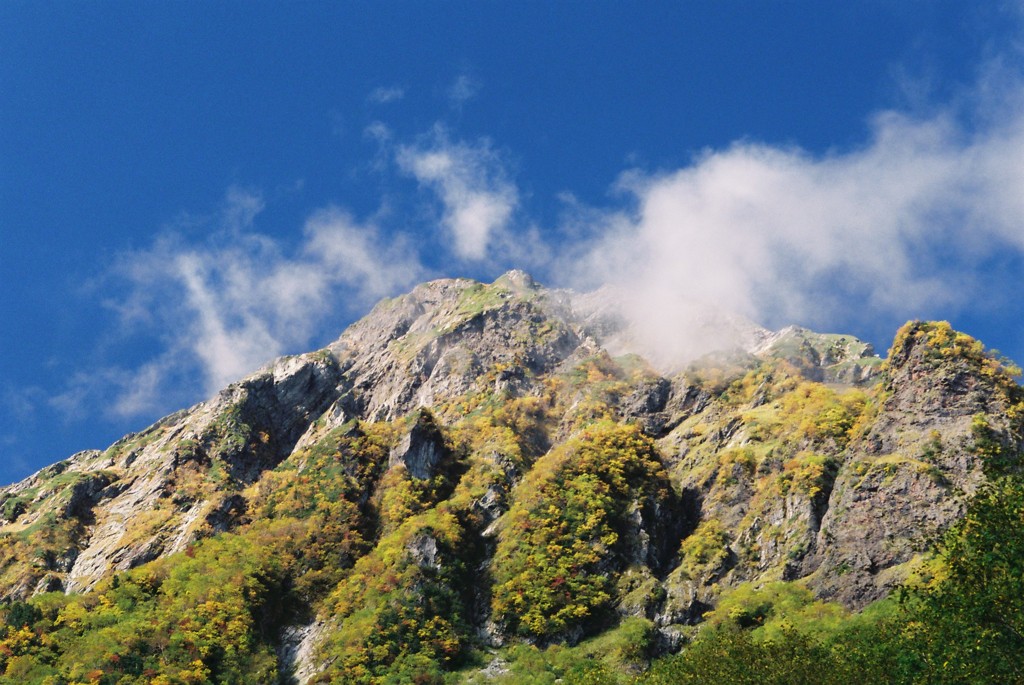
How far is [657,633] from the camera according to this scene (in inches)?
4688

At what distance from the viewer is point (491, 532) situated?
154 m

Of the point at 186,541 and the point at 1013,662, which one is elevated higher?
the point at 186,541

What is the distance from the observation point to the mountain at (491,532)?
11850 centimetres

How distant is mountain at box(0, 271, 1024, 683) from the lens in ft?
389

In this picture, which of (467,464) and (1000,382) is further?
(467,464)

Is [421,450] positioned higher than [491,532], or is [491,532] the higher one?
[421,450]

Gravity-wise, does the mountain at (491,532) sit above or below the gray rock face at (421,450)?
below

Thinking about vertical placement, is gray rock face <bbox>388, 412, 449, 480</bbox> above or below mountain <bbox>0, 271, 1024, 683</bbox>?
above

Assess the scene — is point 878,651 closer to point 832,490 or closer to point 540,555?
point 832,490

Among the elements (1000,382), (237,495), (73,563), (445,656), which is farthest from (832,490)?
(73,563)

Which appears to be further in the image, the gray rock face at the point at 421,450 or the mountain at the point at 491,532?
the gray rock face at the point at 421,450

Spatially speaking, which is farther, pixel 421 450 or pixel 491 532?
pixel 421 450

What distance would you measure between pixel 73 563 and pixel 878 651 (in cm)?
15668

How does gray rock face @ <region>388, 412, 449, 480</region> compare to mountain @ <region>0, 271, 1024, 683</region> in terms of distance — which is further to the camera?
gray rock face @ <region>388, 412, 449, 480</region>
